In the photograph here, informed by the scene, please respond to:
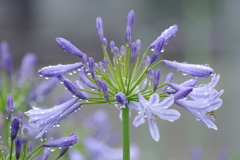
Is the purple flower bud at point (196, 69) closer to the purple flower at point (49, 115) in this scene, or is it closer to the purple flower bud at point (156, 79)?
the purple flower bud at point (156, 79)

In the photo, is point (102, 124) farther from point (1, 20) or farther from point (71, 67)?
point (1, 20)

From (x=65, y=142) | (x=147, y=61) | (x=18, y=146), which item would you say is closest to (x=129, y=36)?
(x=147, y=61)

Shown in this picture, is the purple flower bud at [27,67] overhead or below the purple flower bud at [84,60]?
overhead

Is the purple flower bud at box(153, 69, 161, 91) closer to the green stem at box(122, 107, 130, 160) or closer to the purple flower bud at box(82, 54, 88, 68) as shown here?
the green stem at box(122, 107, 130, 160)

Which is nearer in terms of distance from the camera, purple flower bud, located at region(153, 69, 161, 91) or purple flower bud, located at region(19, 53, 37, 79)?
purple flower bud, located at region(153, 69, 161, 91)

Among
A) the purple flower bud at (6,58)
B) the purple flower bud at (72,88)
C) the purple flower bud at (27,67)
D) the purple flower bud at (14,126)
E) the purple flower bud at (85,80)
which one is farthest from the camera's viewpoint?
the purple flower bud at (27,67)

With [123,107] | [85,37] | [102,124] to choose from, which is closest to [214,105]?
[123,107]

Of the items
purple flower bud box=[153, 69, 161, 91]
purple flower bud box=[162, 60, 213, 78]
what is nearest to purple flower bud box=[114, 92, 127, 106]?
purple flower bud box=[153, 69, 161, 91]

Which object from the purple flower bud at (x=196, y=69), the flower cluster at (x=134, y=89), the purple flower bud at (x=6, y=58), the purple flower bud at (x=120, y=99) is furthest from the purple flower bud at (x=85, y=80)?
the purple flower bud at (x=6, y=58)
